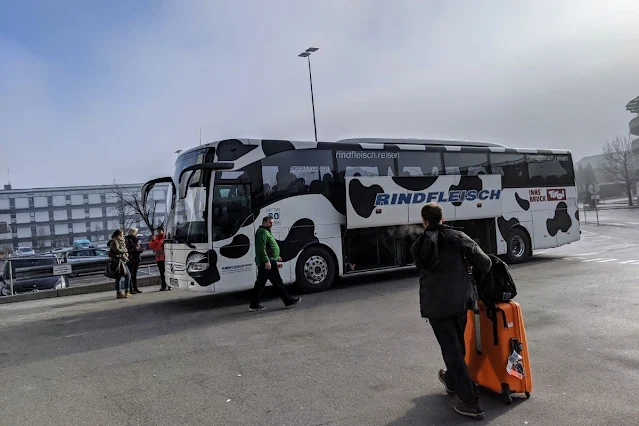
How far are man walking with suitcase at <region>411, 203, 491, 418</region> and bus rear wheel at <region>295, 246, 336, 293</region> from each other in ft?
23.2

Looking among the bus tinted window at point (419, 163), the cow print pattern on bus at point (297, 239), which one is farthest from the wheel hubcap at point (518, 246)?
the cow print pattern on bus at point (297, 239)

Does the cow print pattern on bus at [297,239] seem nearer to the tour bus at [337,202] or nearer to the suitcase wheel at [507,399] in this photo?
the tour bus at [337,202]

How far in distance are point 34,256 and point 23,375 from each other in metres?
11.9

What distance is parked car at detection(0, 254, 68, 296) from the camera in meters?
14.8

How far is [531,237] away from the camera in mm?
15141

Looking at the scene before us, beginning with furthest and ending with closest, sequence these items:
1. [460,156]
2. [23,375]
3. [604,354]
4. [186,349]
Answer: [460,156]
[186,349]
[23,375]
[604,354]

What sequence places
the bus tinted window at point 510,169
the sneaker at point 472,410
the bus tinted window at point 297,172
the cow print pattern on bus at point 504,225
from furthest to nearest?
the bus tinted window at point 510,169, the cow print pattern on bus at point 504,225, the bus tinted window at point 297,172, the sneaker at point 472,410

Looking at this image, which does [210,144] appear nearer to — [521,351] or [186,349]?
[186,349]

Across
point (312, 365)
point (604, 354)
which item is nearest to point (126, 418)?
point (312, 365)

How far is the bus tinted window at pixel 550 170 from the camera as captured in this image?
15367 millimetres

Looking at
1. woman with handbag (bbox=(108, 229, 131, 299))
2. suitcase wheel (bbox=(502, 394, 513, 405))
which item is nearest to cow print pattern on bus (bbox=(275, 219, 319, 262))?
woman with handbag (bbox=(108, 229, 131, 299))

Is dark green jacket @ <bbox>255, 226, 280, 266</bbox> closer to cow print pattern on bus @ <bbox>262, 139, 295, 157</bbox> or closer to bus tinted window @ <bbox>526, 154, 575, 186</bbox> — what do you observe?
cow print pattern on bus @ <bbox>262, 139, 295, 157</bbox>

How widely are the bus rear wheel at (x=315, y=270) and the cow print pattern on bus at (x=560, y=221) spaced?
26.6 ft

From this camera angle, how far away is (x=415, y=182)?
12844mm
